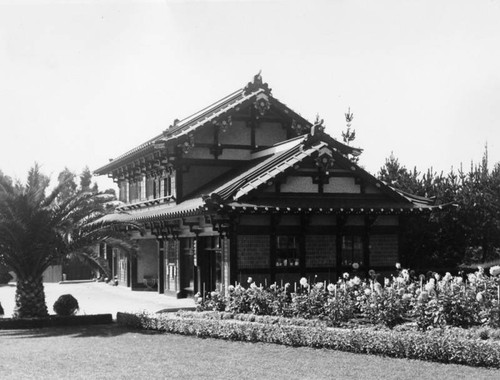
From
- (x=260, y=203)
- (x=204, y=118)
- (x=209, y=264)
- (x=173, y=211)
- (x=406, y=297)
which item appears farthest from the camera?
(x=204, y=118)

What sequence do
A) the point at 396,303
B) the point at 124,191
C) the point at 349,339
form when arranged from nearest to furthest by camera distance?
the point at 349,339 → the point at 396,303 → the point at 124,191

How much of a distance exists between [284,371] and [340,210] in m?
11.8

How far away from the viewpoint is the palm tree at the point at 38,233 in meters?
21.1

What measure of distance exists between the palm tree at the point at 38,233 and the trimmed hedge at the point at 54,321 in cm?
83

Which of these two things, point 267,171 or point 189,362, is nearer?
point 189,362

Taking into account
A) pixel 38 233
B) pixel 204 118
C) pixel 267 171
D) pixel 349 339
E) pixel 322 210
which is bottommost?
pixel 349 339

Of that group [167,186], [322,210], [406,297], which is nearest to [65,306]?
[322,210]

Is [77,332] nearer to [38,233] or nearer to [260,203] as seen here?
[38,233]

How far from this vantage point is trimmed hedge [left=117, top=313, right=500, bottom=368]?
12.8m

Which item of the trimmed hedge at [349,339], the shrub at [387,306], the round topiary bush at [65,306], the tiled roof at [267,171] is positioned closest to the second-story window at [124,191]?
the tiled roof at [267,171]

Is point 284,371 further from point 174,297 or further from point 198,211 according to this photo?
point 174,297

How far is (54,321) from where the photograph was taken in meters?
20.8

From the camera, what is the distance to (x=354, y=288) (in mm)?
18172

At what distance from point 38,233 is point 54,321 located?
276 centimetres
